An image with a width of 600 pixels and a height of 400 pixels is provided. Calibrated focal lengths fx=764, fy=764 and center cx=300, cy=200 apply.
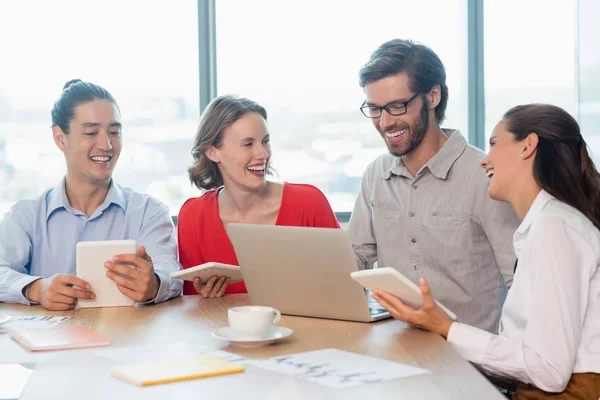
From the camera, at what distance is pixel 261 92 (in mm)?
4465

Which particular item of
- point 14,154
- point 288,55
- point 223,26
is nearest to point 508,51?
point 288,55

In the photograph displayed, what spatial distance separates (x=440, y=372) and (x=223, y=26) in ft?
11.1

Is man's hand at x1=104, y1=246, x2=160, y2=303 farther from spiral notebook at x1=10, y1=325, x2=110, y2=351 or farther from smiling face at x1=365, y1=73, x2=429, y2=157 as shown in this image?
smiling face at x1=365, y1=73, x2=429, y2=157

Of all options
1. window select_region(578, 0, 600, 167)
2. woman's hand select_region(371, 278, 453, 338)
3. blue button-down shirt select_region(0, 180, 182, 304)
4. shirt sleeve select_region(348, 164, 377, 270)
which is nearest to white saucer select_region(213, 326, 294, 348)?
woman's hand select_region(371, 278, 453, 338)

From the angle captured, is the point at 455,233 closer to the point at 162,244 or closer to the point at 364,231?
the point at 364,231

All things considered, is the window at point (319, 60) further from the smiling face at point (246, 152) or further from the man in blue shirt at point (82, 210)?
the man in blue shirt at point (82, 210)

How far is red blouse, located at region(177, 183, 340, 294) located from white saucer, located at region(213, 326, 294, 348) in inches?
40.7

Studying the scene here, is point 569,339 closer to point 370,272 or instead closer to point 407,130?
point 370,272

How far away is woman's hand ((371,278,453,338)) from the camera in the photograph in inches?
67.6

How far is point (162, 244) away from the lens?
8.54 feet

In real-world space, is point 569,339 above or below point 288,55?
below

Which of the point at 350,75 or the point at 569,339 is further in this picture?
the point at 350,75

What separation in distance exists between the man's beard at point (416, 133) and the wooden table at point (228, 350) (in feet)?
2.60

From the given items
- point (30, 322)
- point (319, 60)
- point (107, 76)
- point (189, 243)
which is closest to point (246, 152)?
point (189, 243)
